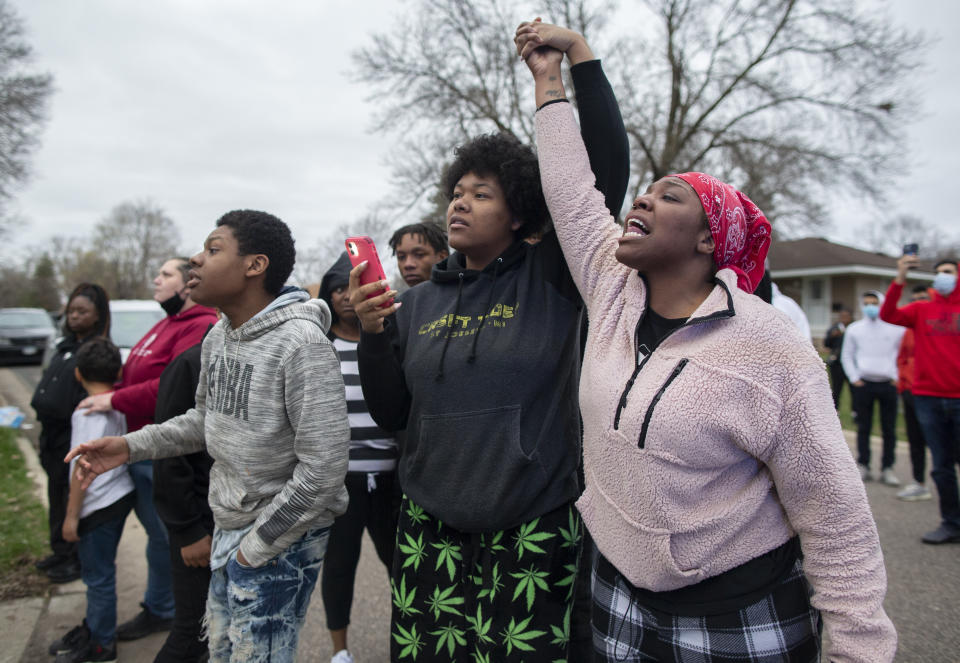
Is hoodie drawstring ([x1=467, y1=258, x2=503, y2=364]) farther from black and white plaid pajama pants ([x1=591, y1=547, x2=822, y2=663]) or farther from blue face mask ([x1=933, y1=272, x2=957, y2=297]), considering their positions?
blue face mask ([x1=933, y1=272, x2=957, y2=297])

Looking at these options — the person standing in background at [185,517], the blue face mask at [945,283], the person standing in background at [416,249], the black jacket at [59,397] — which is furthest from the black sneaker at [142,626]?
the blue face mask at [945,283]

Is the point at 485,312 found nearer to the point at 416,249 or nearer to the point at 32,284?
the point at 416,249

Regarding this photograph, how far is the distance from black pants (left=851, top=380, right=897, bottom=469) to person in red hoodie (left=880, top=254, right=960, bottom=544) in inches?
64.8

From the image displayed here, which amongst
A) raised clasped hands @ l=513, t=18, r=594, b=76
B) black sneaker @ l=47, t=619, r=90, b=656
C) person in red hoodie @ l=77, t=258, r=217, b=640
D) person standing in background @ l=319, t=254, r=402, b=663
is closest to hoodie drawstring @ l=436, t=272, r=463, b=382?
raised clasped hands @ l=513, t=18, r=594, b=76

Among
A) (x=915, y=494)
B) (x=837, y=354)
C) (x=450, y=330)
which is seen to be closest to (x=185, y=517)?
(x=450, y=330)

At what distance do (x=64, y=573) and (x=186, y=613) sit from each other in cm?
220

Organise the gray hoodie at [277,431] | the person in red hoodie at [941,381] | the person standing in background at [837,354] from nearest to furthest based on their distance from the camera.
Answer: the gray hoodie at [277,431], the person in red hoodie at [941,381], the person standing in background at [837,354]

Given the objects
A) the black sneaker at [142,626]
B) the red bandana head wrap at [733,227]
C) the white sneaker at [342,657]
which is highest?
the red bandana head wrap at [733,227]

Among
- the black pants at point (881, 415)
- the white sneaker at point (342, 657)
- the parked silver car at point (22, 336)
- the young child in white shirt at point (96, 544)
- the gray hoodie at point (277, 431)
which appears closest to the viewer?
the gray hoodie at point (277, 431)

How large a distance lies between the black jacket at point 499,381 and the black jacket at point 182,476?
3.34 ft

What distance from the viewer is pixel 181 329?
3.11 meters

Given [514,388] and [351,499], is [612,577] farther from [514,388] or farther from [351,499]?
[351,499]

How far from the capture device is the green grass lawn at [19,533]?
3758 mm

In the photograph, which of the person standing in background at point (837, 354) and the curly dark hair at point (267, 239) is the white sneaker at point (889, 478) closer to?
the person standing in background at point (837, 354)
